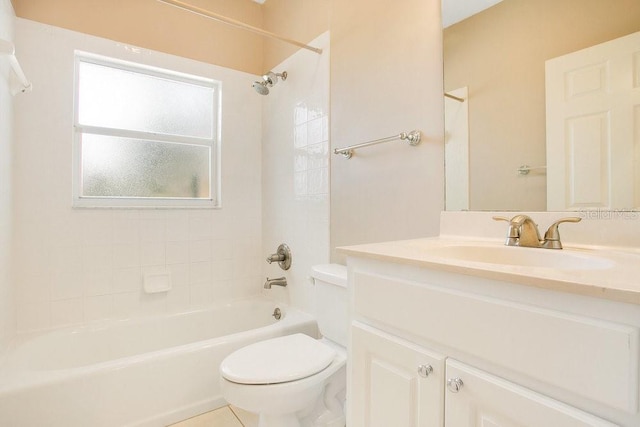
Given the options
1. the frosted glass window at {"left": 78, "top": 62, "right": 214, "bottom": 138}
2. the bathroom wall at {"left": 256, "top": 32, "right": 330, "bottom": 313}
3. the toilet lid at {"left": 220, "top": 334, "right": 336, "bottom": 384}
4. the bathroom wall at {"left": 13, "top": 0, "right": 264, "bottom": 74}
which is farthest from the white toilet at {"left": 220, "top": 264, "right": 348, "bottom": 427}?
the bathroom wall at {"left": 13, "top": 0, "right": 264, "bottom": 74}

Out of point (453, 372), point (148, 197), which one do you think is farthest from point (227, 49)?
point (453, 372)

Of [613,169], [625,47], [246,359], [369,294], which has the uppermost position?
[625,47]

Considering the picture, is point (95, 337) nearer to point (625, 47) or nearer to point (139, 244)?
point (139, 244)

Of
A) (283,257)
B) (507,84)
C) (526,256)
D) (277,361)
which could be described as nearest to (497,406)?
(526,256)

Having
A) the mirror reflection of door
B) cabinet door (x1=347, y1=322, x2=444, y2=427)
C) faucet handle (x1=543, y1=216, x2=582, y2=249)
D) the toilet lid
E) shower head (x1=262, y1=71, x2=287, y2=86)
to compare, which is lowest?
the toilet lid

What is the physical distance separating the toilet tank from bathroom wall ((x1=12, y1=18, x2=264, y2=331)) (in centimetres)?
107

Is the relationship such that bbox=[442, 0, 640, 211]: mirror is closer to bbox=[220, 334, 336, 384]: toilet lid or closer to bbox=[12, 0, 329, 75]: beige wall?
bbox=[220, 334, 336, 384]: toilet lid

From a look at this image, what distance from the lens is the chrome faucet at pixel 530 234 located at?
0.94 meters

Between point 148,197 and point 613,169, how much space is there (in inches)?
91.4

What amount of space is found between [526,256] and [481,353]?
0.44 m

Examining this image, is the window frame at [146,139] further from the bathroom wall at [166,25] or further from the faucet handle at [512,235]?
the faucet handle at [512,235]

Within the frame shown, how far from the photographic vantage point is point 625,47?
90cm

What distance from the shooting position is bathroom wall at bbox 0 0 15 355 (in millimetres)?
1467

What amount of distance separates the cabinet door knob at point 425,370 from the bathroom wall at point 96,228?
6.11 ft
